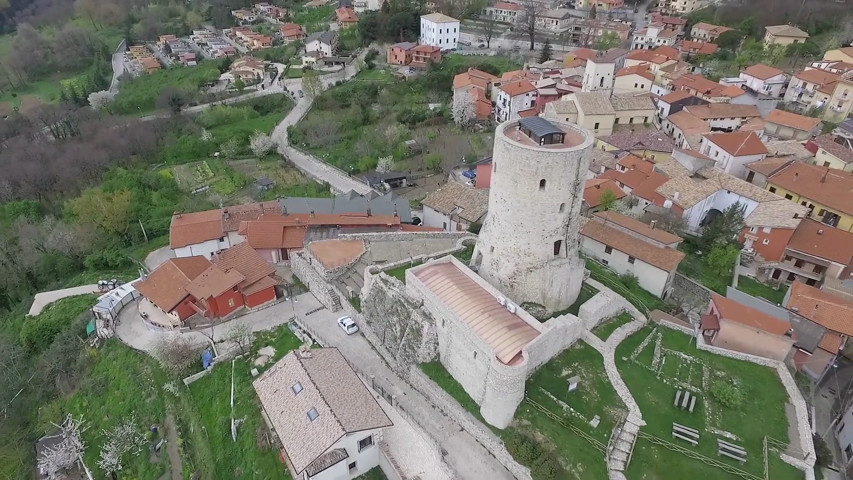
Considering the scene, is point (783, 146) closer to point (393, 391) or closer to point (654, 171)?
point (654, 171)

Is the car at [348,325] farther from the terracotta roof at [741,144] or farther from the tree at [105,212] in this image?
the terracotta roof at [741,144]

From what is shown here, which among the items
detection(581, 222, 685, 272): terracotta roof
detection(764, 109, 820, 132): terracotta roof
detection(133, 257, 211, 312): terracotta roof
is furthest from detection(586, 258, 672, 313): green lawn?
detection(764, 109, 820, 132): terracotta roof

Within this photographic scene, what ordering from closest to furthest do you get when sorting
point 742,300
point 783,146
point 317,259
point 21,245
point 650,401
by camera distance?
point 650,401 < point 742,300 < point 317,259 < point 21,245 < point 783,146

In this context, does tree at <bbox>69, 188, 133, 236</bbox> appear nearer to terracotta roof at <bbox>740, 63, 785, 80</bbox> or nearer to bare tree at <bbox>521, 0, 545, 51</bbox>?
bare tree at <bbox>521, 0, 545, 51</bbox>

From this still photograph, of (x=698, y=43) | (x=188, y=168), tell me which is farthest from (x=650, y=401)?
(x=698, y=43)

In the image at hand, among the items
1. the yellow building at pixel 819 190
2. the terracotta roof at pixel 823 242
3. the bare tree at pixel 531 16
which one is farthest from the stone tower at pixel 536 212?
the bare tree at pixel 531 16

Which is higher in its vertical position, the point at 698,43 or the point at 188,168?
the point at 698,43
